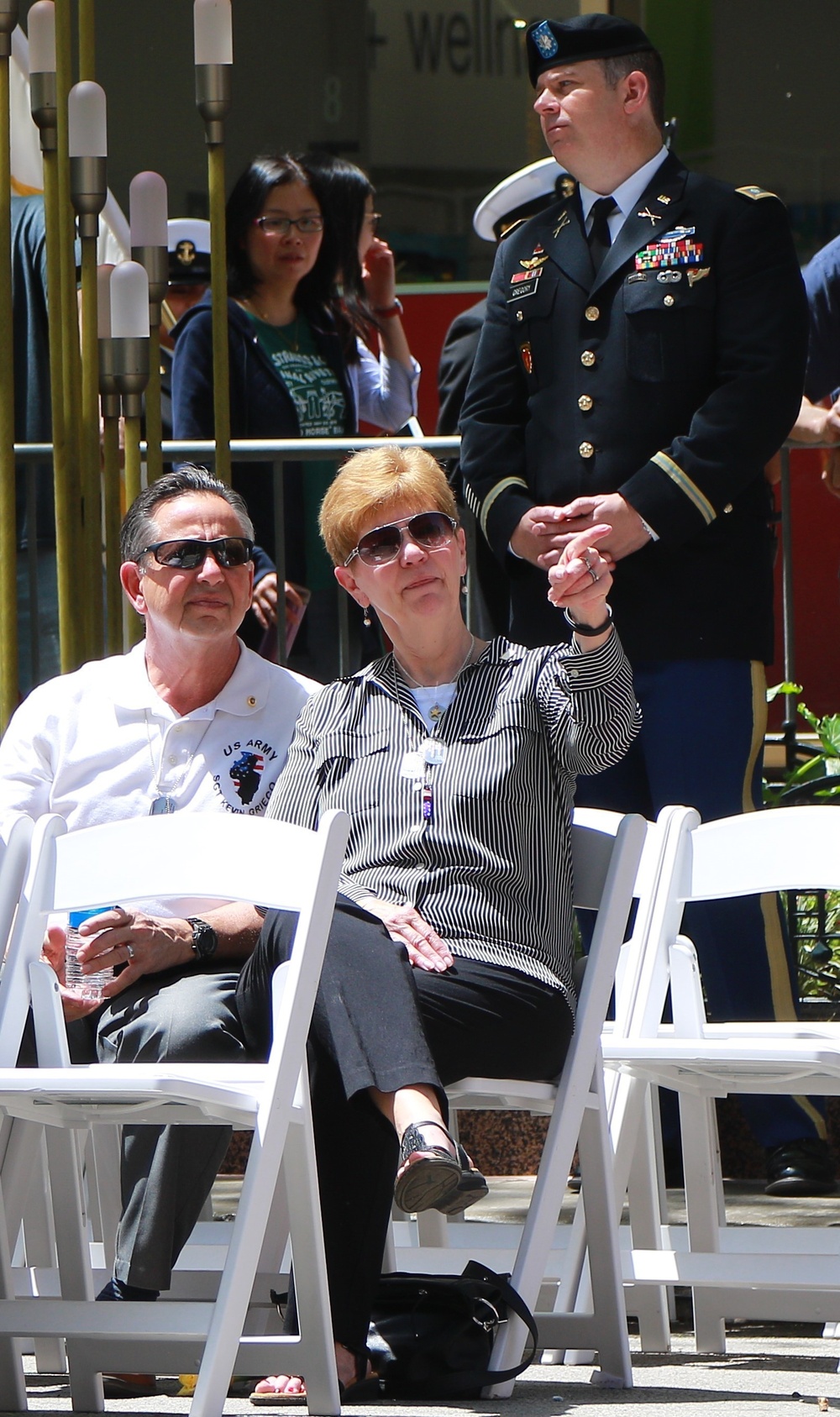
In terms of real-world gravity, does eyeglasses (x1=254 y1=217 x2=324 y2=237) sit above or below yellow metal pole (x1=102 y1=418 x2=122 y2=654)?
above

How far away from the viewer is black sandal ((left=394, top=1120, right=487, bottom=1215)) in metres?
2.67

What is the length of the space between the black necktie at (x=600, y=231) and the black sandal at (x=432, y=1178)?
2.14m

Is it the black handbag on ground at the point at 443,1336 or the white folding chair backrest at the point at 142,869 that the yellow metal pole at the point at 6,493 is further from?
the black handbag on ground at the point at 443,1336

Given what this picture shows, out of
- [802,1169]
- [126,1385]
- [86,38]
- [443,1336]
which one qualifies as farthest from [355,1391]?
[86,38]

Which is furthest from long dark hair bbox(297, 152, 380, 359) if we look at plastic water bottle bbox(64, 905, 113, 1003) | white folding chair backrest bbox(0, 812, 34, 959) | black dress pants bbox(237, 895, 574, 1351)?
black dress pants bbox(237, 895, 574, 1351)

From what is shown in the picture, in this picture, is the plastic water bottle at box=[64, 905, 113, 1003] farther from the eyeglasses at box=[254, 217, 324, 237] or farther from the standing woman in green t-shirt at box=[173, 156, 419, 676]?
the eyeglasses at box=[254, 217, 324, 237]

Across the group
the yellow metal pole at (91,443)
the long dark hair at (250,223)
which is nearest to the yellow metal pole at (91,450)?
the yellow metal pole at (91,443)

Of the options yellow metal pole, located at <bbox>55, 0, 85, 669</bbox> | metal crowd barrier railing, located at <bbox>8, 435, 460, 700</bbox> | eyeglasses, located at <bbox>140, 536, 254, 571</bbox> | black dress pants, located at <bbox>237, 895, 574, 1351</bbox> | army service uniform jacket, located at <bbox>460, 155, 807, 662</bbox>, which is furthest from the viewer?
metal crowd barrier railing, located at <bbox>8, 435, 460, 700</bbox>

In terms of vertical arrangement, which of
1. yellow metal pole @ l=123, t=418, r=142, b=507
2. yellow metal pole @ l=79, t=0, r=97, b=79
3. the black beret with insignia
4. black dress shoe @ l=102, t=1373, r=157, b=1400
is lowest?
black dress shoe @ l=102, t=1373, r=157, b=1400

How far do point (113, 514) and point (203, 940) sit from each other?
53.5 inches

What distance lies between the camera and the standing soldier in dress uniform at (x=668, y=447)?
404 cm

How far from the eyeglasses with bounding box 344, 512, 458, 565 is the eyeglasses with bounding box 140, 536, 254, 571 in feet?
1.29

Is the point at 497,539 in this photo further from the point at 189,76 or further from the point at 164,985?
the point at 189,76

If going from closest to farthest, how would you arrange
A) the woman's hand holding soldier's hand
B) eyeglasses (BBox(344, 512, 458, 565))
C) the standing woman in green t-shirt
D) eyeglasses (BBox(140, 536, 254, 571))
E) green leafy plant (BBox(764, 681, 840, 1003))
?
1. the woman's hand holding soldier's hand
2. eyeglasses (BBox(344, 512, 458, 565))
3. eyeglasses (BBox(140, 536, 254, 571))
4. green leafy plant (BBox(764, 681, 840, 1003))
5. the standing woman in green t-shirt
